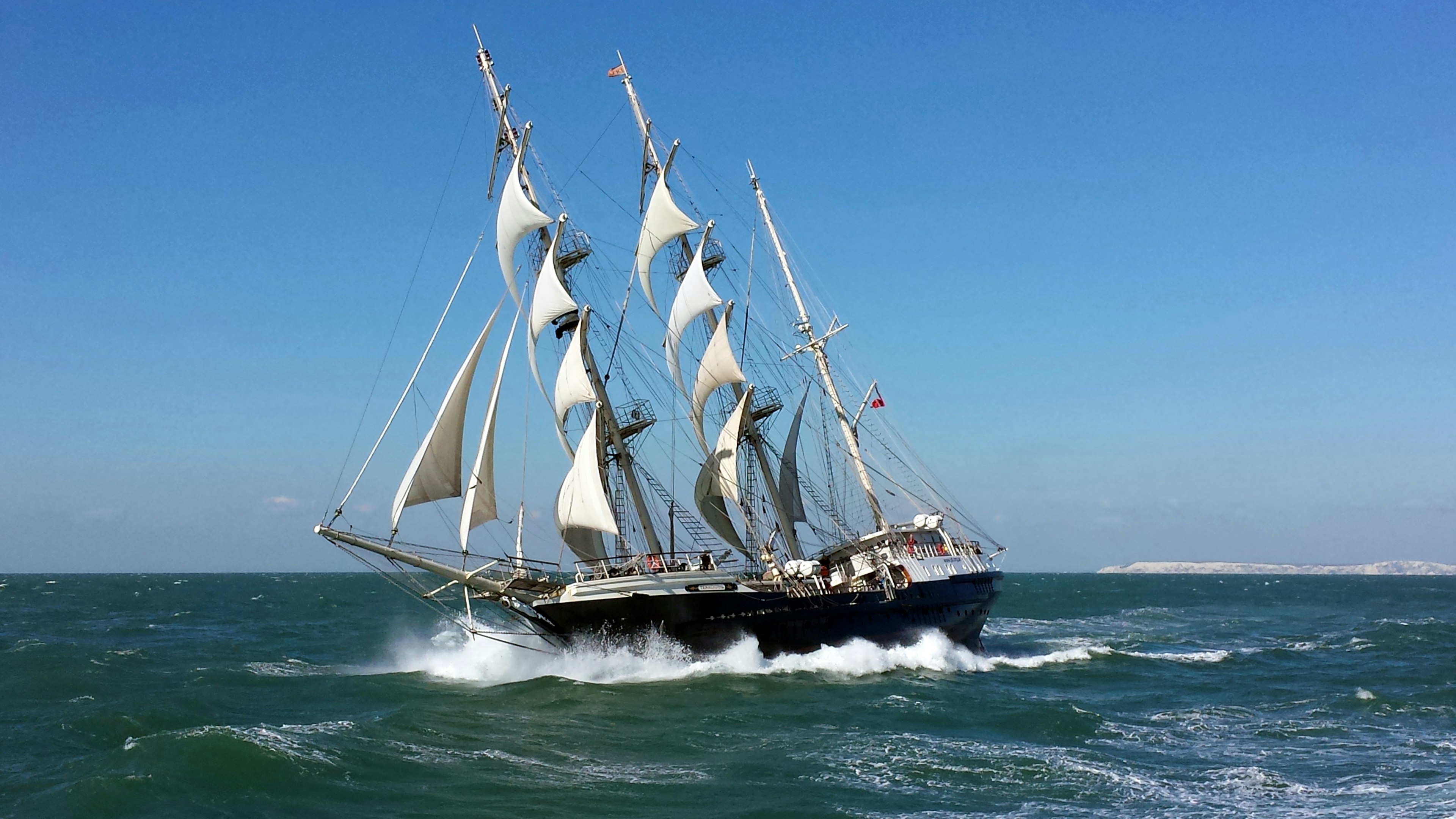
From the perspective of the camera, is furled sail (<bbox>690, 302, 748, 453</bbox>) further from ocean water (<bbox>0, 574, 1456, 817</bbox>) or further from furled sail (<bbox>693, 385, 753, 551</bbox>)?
ocean water (<bbox>0, 574, 1456, 817</bbox>)

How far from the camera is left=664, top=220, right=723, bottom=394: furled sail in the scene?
137 feet

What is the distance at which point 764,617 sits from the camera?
33.8 metres

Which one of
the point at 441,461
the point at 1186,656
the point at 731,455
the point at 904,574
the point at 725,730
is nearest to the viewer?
the point at 725,730

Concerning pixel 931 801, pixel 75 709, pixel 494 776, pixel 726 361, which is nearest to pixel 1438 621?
pixel 726 361

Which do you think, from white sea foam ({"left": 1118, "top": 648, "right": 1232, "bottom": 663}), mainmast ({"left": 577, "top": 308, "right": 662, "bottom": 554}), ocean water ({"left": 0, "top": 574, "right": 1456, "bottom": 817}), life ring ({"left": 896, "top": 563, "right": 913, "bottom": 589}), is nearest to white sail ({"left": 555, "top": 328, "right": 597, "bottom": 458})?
mainmast ({"left": 577, "top": 308, "right": 662, "bottom": 554})

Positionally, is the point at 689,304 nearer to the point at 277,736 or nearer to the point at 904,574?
the point at 904,574

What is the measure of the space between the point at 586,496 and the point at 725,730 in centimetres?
1096

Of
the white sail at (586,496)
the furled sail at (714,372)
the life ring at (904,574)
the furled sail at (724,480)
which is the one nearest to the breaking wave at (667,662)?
the life ring at (904,574)

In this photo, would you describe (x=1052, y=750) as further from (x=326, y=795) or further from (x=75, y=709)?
(x=75, y=709)

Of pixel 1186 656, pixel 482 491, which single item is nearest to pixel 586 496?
pixel 482 491

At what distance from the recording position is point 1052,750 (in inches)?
885

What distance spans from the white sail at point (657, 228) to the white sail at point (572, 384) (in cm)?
804

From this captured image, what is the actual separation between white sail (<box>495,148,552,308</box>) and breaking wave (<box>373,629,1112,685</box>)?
12594mm

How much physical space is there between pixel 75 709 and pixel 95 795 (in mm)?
11370
